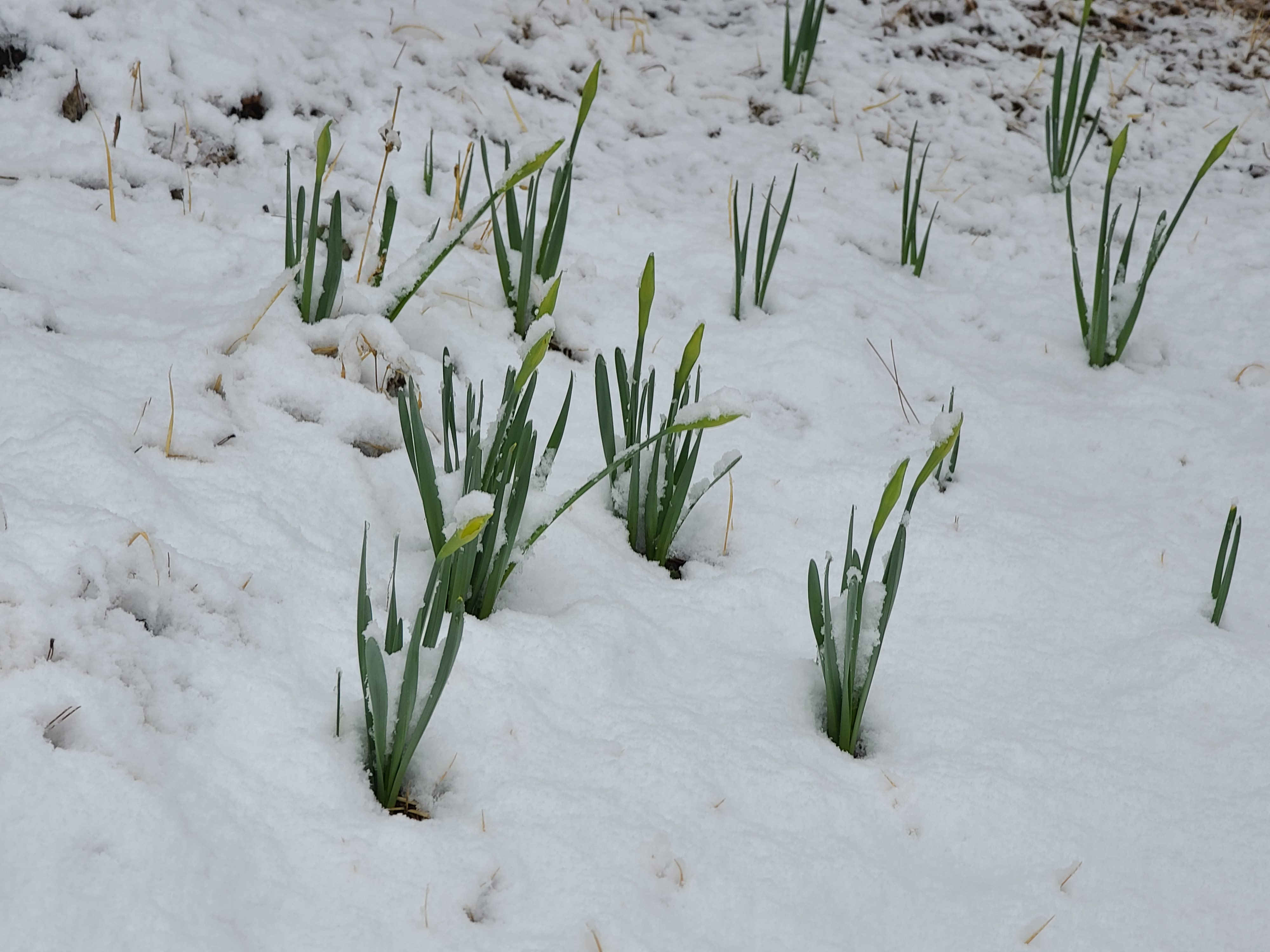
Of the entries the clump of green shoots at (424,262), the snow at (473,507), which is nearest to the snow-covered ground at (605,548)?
the clump of green shoots at (424,262)

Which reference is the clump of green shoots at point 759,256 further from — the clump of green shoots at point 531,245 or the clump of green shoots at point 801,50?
the clump of green shoots at point 801,50

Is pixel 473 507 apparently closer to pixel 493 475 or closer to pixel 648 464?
pixel 493 475

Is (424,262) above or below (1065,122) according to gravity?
below

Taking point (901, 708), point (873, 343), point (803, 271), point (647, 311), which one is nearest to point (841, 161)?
point (803, 271)

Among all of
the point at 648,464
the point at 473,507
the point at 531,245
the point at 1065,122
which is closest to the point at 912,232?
the point at 1065,122

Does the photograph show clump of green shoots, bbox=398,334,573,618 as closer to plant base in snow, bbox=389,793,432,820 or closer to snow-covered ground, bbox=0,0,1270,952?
snow-covered ground, bbox=0,0,1270,952

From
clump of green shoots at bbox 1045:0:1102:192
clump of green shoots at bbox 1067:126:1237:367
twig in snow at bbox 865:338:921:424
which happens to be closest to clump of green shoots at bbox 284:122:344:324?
twig in snow at bbox 865:338:921:424

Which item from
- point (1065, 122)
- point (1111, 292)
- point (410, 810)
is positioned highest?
point (1065, 122)
